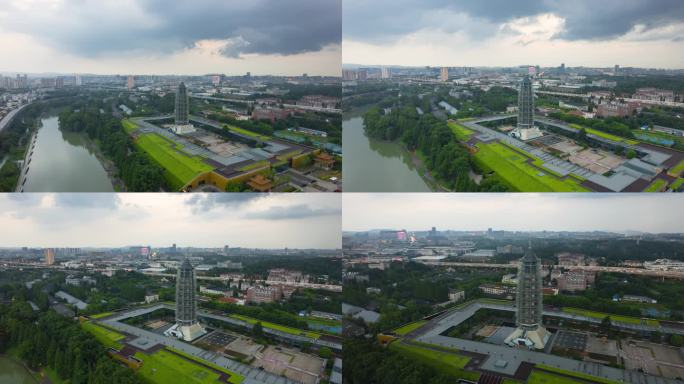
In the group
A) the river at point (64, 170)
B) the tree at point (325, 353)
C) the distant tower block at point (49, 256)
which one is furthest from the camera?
A: the distant tower block at point (49, 256)

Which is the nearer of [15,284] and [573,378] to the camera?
[573,378]

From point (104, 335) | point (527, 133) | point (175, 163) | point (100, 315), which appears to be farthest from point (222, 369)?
point (527, 133)

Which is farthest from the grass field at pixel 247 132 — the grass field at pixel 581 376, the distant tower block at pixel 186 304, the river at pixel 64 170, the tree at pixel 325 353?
the grass field at pixel 581 376

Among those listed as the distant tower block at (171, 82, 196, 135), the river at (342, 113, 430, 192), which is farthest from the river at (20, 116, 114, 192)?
the river at (342, 113, 430, 192)

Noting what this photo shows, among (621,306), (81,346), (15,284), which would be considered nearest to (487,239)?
(621,306)

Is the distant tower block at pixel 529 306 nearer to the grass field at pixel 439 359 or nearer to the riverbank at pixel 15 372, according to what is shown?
the grass field at pixel 439 359

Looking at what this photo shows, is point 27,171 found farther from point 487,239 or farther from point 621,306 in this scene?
point 621,306
